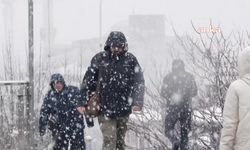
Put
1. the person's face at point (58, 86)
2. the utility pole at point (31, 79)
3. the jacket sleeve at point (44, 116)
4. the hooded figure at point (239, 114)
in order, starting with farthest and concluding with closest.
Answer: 1. the jacket sleeve at point (44, 116)
2. the person's face at point (58, 86)
3. the utility pole at point (31, 79)
4. the hooded figure at point (239, 114)

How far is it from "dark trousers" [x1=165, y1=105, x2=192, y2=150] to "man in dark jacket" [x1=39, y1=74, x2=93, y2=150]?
1.24 meters

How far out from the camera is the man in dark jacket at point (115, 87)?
18.4 feet

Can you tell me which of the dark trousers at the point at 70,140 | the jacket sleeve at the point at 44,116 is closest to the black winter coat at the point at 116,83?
the jacket sleeve at the point at 44,116

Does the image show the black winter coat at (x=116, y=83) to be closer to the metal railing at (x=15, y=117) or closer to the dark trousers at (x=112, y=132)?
the dark trousers at (x=112, y=132)

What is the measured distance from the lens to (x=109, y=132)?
5.63 meters

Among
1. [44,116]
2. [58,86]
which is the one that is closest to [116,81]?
[58,86]

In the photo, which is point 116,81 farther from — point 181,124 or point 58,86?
point 181,124

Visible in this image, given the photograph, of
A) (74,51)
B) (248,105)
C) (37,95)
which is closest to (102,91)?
(248,105)

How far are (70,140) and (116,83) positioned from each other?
2190 mm

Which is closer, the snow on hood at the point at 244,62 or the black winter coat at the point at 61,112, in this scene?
the snow on hood at the point at 244,62

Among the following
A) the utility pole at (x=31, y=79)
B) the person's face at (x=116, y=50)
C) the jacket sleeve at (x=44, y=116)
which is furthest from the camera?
the jacket sleeve at (x=44, y=116)

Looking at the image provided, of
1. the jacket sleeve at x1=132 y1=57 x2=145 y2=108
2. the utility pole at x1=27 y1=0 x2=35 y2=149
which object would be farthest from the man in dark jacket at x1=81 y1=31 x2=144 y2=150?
the utility pole at x1=27 y1=0 x2=35 y2=149

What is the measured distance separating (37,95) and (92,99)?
3548mm

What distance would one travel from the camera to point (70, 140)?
754 centimetres
